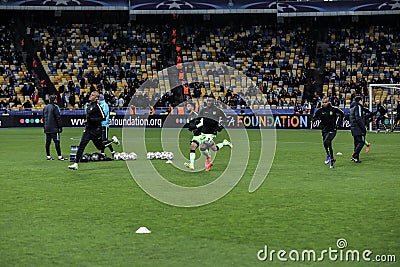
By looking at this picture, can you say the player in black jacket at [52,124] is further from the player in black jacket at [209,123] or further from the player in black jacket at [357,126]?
the player in black jacket at [357,126]

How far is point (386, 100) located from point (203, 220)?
1384 inches

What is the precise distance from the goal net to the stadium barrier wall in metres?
2.32

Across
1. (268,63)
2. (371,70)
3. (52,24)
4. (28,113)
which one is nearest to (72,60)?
(52,24)

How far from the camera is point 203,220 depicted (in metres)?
12.7

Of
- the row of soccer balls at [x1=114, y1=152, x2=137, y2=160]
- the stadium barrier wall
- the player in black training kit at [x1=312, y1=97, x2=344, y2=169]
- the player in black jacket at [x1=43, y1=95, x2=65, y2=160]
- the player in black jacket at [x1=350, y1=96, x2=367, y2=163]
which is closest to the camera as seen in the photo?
the player in black training kit at [x1=312, y1=97, x2=344, y2=169]

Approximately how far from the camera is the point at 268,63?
192 feet

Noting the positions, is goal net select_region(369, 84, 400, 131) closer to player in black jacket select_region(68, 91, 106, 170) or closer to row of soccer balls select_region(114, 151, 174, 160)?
row of soccer balls select_region(114, 151, 174, 160)

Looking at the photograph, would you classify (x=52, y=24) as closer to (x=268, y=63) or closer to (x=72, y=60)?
(x=72, y=60)

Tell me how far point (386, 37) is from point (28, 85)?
1116 inches

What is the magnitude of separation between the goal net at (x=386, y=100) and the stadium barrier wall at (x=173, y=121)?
2323mm

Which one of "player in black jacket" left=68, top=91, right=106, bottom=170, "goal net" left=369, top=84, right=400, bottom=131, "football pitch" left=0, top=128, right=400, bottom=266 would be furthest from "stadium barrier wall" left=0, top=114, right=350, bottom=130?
"football pitch" left=0, top=128, right=400, bottom=266

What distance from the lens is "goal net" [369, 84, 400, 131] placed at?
43.7 metres

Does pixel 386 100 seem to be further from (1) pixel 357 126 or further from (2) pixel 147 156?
(2) pixel 147 156

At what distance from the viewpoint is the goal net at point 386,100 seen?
143 feet
